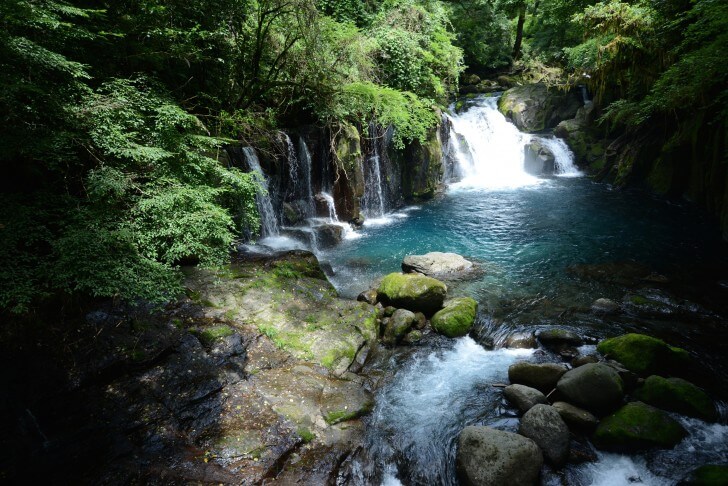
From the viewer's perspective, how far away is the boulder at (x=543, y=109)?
2225 cm

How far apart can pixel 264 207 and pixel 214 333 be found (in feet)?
21.1

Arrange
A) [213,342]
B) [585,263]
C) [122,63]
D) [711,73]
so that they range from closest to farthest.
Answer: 1. [213,342]
2. [122,63]
3. [711,73]
4. [585,263]

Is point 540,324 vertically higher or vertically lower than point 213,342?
lower

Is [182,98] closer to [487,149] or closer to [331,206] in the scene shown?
[331,206]

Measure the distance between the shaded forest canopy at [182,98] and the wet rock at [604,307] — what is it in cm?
519

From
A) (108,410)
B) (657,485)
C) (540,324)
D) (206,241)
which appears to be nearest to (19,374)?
(108,410)

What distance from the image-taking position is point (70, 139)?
4816mm

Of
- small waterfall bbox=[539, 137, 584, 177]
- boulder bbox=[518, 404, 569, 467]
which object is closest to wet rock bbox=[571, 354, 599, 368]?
boulder bbox=[518, 404, 569, 467]

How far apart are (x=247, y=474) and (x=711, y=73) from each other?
1260 centimetres

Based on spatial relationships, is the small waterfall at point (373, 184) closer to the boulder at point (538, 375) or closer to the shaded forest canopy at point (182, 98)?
the shaded forest canopy at point (182, 98)

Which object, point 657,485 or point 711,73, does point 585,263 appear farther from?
point 657,485

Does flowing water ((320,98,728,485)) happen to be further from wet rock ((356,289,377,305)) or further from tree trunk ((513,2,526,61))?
tree trunk ((513,2,526,61))

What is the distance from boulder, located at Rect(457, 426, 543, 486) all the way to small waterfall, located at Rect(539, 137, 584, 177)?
778 inches

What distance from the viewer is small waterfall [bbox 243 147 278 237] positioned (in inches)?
436
